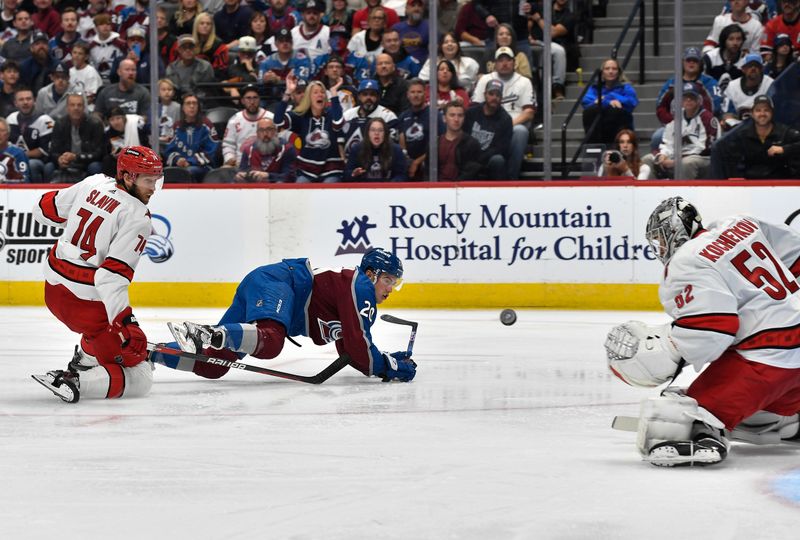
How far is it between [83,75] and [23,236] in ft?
5.09

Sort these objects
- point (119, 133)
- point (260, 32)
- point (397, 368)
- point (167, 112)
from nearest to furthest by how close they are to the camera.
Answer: point (397, 368) < point (167, 112) < point (119, 133) < point (260, 32)

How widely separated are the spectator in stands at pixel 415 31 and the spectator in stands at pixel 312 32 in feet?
2.37

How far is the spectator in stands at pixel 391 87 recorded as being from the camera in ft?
32.9

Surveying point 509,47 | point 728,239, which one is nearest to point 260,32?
point 509,47

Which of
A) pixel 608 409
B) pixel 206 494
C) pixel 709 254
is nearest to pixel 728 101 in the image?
pixel 608 409

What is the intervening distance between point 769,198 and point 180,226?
450 cm

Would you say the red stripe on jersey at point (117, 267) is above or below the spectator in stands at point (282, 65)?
below

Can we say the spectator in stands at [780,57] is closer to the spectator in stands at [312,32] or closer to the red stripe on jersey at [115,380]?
the spectator in stands at [312,32]

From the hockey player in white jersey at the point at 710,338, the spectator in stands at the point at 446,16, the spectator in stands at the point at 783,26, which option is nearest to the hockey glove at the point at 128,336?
the hockey player in white jersey at the point at 710,338

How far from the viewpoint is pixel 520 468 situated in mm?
4090

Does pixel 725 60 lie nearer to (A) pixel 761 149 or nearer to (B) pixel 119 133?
(A) pixel 761 149

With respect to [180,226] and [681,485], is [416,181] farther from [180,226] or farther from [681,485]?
[681,485]

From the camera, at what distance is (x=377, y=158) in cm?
998

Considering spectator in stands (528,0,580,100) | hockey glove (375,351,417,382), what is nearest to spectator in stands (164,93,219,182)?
spectator in stands (528,0,580,100)
